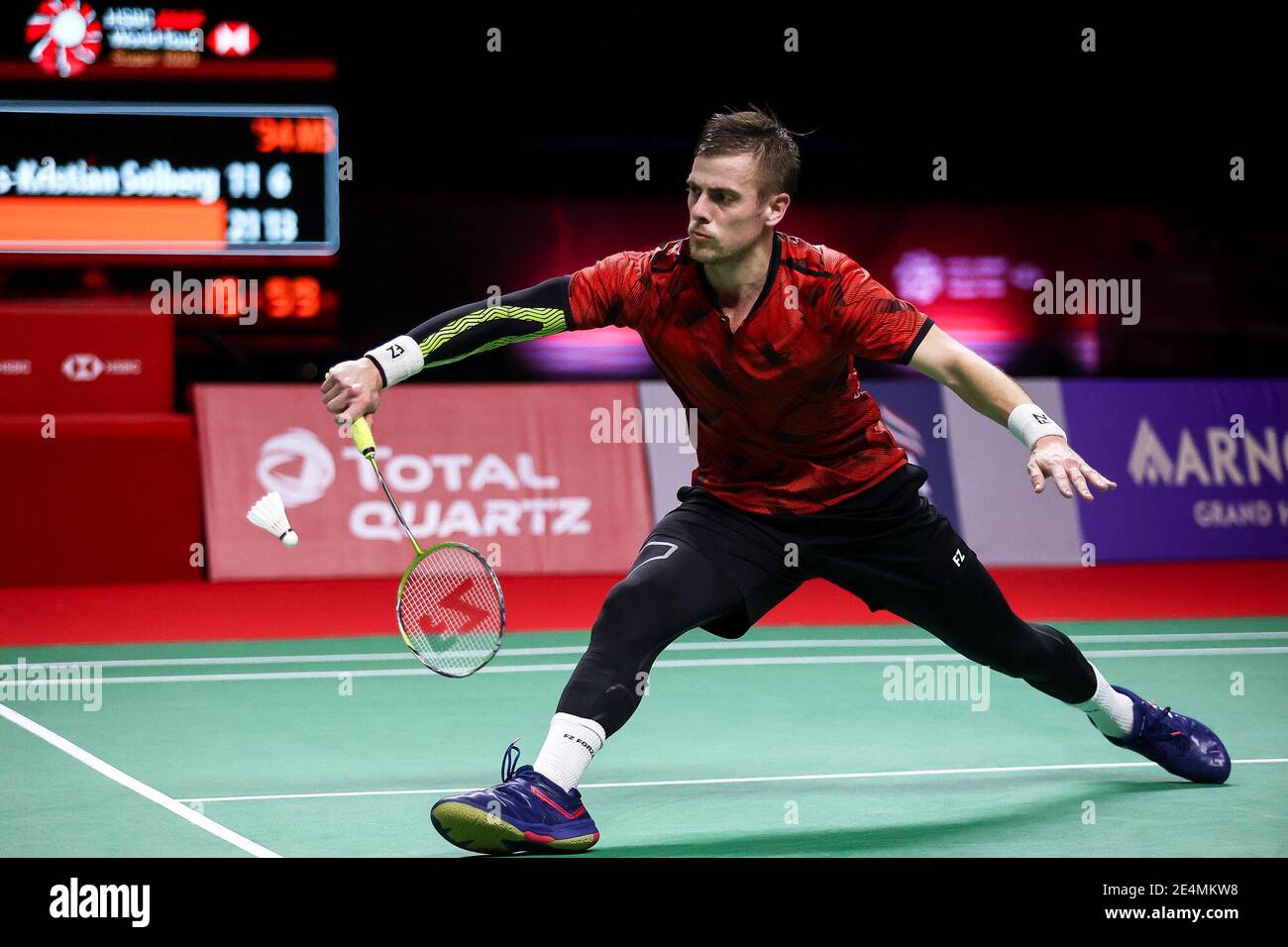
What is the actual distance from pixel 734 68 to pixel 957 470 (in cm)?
729

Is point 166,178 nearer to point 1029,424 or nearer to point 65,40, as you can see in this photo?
point 65,40

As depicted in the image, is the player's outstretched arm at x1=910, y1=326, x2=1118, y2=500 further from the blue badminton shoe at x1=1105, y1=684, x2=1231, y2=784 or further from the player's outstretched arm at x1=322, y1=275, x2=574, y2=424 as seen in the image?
the blue badminton shoe at x1=1105, y1=684, x2=1231, y2=784

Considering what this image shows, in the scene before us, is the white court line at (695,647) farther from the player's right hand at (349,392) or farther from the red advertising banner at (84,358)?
the player's right hand at (349,392)

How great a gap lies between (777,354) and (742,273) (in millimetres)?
209

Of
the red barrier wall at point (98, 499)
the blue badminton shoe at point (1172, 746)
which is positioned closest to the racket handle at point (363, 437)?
the blue badminton shoe at point (1172, 746)

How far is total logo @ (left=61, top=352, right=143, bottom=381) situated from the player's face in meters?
6.64

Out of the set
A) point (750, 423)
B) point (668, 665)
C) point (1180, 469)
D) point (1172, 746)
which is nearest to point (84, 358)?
point (668, 665)

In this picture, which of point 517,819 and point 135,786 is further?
point 135,786

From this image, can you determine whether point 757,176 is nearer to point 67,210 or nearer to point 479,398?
point 479,398

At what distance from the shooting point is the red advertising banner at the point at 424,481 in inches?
392

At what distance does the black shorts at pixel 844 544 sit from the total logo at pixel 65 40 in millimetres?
8032

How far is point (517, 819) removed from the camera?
396cm

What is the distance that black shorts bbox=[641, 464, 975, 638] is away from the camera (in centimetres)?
438

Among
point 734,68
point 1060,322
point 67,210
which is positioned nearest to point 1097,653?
point 67,210
